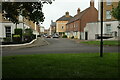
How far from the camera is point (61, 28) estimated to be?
71500 millimetres

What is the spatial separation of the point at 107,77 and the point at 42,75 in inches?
78.4

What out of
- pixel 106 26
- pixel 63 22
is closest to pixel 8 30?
pixel 106 26

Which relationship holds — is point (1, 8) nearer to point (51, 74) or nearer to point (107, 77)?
point (51, 74)

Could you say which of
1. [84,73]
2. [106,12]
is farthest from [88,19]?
[84,73]

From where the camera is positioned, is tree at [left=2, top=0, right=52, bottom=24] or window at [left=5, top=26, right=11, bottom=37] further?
window at [left=5, top=26, right=11, bottom=37]

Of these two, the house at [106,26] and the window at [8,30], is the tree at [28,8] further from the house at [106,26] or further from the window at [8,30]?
the house at [106,26]

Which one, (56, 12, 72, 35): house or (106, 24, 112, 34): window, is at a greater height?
(56, 12, 72, 35): house

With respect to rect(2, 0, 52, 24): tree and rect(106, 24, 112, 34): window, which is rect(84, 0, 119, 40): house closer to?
rect(106, 24, 112, 34): window

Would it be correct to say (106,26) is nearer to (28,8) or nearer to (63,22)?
(28,8)

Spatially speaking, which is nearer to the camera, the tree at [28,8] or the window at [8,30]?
the tree at [28,8]

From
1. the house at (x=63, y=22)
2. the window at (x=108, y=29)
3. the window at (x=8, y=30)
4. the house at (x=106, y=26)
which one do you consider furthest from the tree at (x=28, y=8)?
the house at (x=63, y=22)

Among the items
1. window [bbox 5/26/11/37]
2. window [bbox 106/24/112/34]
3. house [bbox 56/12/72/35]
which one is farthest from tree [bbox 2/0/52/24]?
house [bbox 56/12/72/35]

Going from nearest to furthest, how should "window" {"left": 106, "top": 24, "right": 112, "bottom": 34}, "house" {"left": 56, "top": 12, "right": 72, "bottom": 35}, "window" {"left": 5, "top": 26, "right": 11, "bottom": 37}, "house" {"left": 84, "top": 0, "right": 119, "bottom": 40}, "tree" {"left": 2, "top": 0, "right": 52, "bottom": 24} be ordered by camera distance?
"tree" {"left": 2, "top": 0, "right": 52, "bottom": 24} → "window" {"left": 5, "top": 26, "right": 11, "bottom": 37} → "house" {"left": 84, "top": 0, "right": 119, "bottom": 40} → "window" {"left": 106, "top": 24, "right": 112, "bottom": 34} → "house" {"left": 56, "top": 12, "right": 72, "bottom": 35}

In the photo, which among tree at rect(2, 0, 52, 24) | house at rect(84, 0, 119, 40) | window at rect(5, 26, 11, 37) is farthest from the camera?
house at rect(84, 0, 119, 40)
